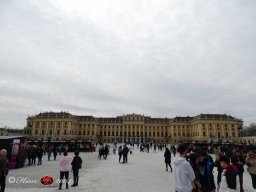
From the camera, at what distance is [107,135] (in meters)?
112

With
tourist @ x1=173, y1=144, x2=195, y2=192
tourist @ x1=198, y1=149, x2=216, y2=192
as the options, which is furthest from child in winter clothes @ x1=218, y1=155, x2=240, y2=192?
tourist @ x1=198, y1=149, x2=216, y2=192

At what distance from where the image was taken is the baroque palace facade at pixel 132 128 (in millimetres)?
95938

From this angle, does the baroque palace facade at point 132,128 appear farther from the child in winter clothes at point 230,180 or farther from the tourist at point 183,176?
the tourist at point 183,176

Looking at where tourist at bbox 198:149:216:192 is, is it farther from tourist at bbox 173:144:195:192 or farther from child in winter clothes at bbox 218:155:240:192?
tourist at bbox 173:144:195:192

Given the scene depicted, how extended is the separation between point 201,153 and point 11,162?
15.0 m

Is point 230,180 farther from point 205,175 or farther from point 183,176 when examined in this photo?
point 205,175

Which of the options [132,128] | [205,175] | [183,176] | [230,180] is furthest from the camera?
[132,128]

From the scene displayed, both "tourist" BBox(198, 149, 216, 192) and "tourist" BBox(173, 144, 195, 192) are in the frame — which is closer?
"tourist" BBox(173, 144, 195, 192)

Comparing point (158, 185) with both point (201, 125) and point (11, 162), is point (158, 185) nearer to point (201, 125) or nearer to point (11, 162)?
point (11, 162)

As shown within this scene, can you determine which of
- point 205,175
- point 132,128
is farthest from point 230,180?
point 132,128

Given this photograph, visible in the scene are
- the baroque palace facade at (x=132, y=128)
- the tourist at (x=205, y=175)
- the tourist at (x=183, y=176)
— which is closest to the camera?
the tourist at (x=183, y=176)

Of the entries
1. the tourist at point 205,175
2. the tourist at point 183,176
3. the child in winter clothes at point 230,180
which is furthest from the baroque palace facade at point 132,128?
the tourist at point 183,176

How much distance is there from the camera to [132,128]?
363 ft

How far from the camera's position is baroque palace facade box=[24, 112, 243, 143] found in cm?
9594
